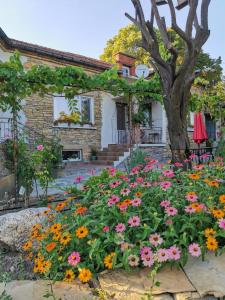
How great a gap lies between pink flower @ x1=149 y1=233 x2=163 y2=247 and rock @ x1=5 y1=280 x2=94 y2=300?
61 cm

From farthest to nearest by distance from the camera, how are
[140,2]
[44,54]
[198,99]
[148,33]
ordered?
1. [44,54]
2. [198,99]
3. [140,2]
4. [148,33]

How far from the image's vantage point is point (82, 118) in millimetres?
13398

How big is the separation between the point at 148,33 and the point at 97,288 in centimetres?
460

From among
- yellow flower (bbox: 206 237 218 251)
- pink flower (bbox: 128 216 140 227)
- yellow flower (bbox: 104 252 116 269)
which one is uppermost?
pink flower (bbox: 128 216 140 227)

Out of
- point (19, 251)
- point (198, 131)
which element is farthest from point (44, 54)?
point (19, 251)

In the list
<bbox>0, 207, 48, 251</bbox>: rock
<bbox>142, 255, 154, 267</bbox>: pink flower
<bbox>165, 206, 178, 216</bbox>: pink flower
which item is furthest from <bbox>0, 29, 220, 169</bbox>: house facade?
<bbox>142, 255, 154, 267</bbox>: pink flower

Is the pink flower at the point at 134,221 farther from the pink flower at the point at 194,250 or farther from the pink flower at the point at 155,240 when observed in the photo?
the pink flower at the point at 194,250

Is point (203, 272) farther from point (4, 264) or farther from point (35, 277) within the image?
point (4, 264)

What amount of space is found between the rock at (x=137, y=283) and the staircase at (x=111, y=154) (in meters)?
10.1

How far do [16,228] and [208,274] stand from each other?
2065 millimetres

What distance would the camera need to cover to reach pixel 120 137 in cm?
1493

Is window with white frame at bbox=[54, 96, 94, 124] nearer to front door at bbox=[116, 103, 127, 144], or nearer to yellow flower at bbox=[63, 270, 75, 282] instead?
front door at bbox=[116, 103, 127, 144]

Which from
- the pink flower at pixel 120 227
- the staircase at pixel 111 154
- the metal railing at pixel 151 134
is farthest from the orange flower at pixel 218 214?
the metal railing at pixel 151 134

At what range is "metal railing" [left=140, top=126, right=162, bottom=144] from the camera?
51.1 ft
